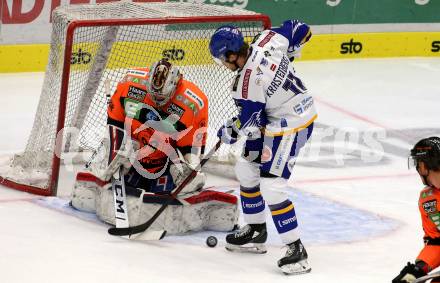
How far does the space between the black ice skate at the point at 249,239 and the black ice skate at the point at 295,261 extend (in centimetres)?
30

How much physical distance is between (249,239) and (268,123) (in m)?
0.62

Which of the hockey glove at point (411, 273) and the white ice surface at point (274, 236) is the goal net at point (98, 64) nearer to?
the white ice surface at point (274, 236)

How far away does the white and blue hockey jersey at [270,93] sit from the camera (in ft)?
17.6

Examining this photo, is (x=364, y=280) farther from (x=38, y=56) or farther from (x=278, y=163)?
(x=38, y=56)

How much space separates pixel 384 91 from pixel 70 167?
353 centimetres

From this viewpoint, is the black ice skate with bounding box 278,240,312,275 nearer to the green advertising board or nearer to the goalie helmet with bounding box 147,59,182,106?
the goalie helmet with bounding box 147,59,182,106

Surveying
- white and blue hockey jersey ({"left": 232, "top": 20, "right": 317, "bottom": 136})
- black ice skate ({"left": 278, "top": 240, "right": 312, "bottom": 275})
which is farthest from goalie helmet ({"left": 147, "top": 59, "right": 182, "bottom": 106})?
black ice skate ({"left": 278, "top": 240, "right": 312, "bottom": 275})

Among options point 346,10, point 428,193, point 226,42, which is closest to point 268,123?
point 226,42

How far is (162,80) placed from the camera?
5.91 m

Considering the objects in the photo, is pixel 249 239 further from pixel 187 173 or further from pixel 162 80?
pixel 162 80

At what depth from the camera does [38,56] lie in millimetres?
9391

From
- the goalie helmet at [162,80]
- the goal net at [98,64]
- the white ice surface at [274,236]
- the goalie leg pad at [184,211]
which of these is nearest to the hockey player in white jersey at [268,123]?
the white ice surface at [274,236]

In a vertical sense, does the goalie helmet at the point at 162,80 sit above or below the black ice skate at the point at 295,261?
above

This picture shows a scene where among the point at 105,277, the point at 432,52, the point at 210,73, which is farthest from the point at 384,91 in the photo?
the point at 105,277
